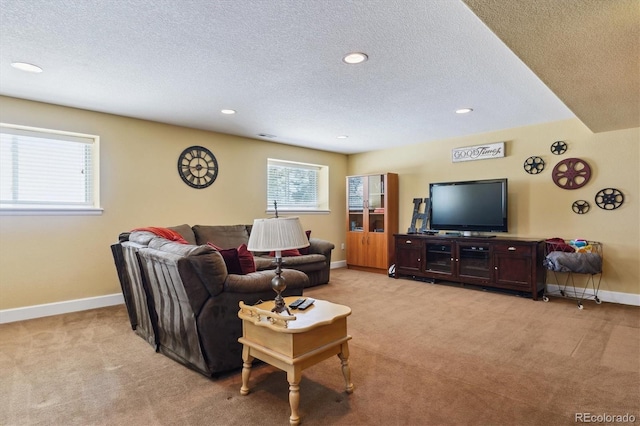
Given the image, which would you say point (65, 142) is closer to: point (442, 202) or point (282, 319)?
point (282, 319)

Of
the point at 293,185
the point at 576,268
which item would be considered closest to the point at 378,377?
the point at 576,268

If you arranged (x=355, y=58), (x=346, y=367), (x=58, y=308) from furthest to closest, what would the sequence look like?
(x=58, y=308)
(x=355, y=58)
(x=346, y=367)

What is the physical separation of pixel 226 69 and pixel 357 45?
113cm

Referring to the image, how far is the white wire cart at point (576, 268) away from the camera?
154 inches

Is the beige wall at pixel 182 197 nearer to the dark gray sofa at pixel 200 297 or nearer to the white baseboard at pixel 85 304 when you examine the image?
the white baseboard at pixel 85 304

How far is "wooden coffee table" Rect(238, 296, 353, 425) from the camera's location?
5.97 ft

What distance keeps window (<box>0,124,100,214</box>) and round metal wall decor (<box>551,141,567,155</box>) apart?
19.0ft

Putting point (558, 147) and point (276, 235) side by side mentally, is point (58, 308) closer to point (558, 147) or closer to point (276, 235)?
point (276, 235)

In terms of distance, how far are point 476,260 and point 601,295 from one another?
1.45 metres

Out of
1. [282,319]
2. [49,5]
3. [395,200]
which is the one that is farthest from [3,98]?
[395,200]

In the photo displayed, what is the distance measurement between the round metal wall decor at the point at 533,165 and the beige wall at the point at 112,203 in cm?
401

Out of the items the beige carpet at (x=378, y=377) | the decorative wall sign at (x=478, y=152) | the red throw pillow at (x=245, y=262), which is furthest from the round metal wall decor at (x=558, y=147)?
the red throw pillow at (x=245, y=262)

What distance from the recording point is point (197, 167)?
16.4 ft

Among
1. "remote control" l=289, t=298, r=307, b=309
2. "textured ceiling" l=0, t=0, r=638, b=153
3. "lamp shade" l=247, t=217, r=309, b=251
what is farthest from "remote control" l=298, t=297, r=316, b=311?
"textured ceiling" l=0, t=0, r=638, b=153
